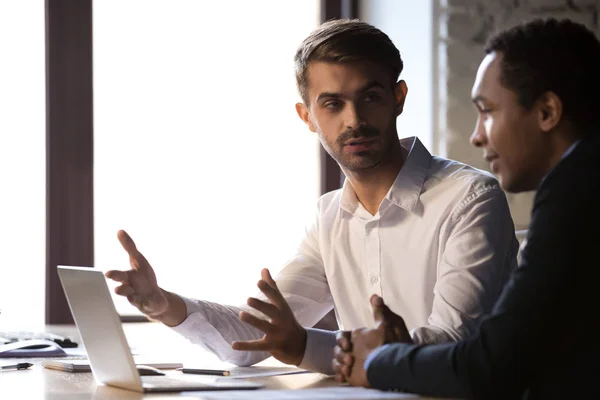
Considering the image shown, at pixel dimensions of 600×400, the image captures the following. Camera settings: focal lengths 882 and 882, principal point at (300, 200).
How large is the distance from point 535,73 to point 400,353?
1.71 feet

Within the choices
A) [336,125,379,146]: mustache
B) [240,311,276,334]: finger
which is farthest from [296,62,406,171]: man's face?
[240,311,276,334]: finger

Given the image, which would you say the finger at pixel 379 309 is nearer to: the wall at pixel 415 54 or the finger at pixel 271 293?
the finger at pixel 271 293

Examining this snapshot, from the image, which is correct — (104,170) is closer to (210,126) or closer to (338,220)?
(210,126)

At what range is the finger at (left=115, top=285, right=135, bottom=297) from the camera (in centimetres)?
179

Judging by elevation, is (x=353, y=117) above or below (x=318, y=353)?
above

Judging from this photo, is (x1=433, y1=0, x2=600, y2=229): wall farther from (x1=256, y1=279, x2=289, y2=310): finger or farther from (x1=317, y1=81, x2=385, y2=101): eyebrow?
(x1=256, y1=279, x2=289, y2=310): finger

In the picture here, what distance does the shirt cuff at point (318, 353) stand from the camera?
1.75 m

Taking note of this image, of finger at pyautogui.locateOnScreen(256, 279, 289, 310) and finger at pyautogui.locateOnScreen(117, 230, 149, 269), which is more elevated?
finger at pyautogui.locateOnScreen(117, 230, 149, 269)

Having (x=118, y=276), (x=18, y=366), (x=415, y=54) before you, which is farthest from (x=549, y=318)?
(x=415, y=54)

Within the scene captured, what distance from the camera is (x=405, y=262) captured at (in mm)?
2141

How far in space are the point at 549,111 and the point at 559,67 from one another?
0.25 ft

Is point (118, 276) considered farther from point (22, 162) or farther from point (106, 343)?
point (22, 162)

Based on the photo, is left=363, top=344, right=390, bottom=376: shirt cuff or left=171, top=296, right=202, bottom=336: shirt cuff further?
left=171, top=296, right=202, bottom=336: shirt cuff

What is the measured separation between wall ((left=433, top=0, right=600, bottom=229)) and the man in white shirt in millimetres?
1181
